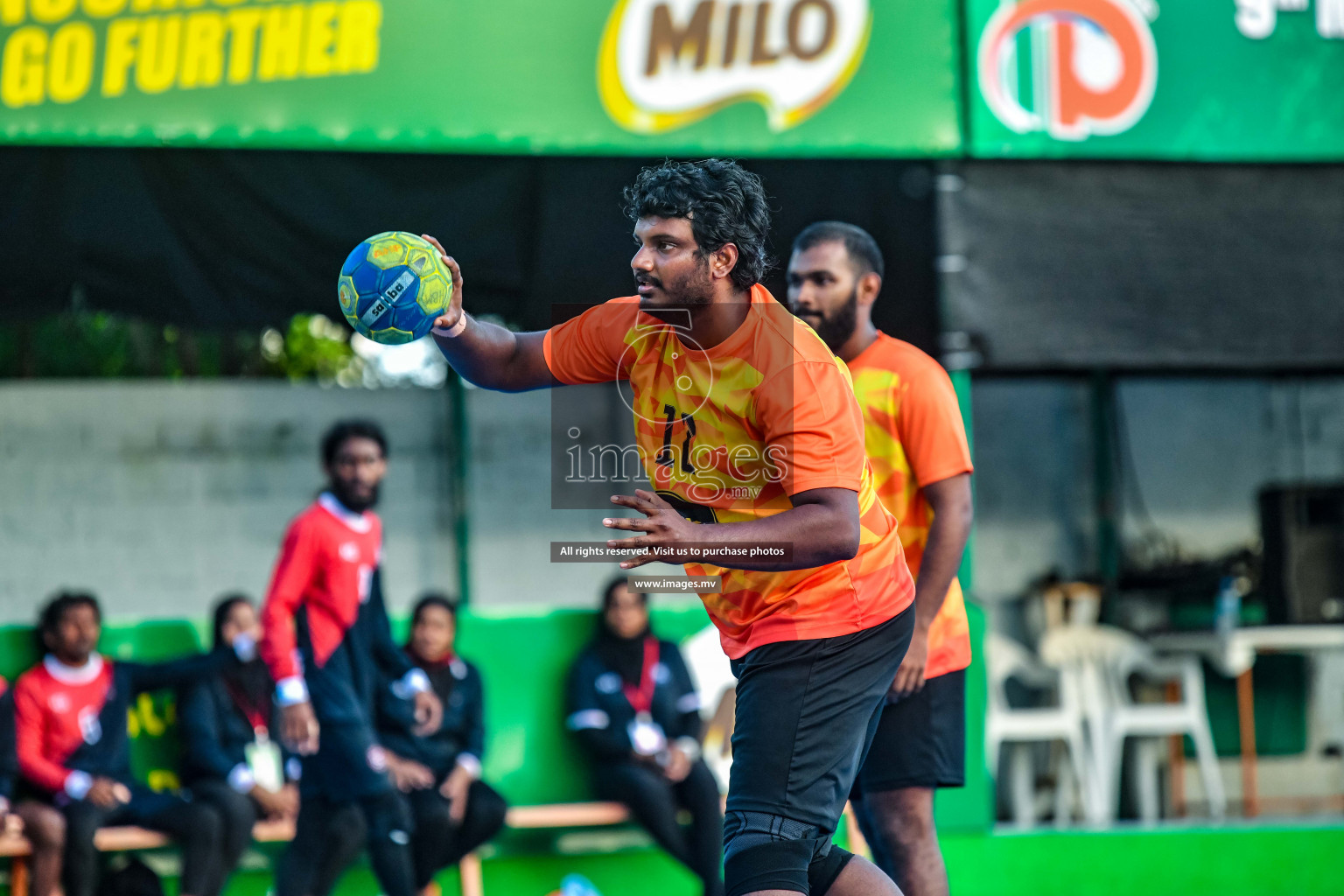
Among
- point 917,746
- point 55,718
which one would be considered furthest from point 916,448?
point 55,718

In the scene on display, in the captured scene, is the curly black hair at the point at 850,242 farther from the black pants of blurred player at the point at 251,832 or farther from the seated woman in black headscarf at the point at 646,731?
the black pants of blurred player at the point at 251,832

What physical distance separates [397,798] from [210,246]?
7.50 ft

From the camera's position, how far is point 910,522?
13.6 ft

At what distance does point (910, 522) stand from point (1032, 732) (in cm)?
438

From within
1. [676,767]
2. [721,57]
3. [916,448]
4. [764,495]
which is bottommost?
[676,767]

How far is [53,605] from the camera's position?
237 inches

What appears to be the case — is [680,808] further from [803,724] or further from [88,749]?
[803,724]

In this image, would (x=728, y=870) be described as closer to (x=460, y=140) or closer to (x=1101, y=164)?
(x=460, y=140)

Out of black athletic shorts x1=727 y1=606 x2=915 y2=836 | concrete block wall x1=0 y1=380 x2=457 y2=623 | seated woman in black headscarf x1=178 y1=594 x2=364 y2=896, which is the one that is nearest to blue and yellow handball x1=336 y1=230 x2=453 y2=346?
black athletic shorts x1=727 y1=606 x2=915 y2=836

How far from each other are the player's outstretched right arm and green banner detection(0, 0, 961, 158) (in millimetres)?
2754

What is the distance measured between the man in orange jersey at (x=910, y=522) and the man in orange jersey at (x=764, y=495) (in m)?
0.63

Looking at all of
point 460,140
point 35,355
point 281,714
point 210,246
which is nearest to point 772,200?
point 460,140

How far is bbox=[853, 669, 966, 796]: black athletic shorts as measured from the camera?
396 cm

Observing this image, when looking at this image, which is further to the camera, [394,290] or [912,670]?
[912,670]
